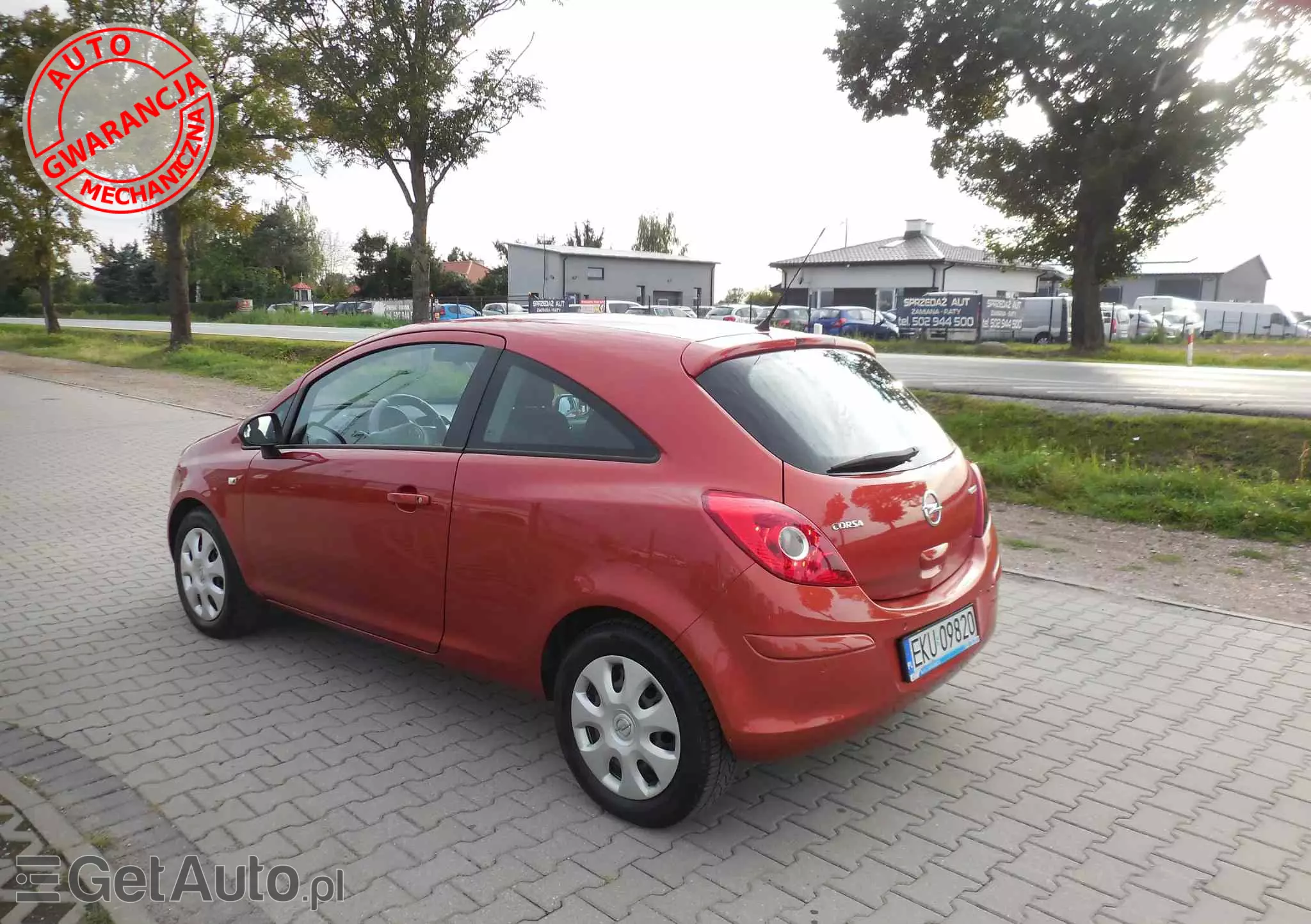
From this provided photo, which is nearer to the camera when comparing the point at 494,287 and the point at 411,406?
the point at 411,406

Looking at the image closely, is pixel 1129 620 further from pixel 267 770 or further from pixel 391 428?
pixel 267 770

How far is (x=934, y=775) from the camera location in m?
3.60

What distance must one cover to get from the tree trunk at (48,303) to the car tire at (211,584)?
109ft

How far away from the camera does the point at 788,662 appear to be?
9.40ft

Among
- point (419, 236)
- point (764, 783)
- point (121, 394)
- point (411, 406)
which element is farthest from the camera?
point (419, 236)

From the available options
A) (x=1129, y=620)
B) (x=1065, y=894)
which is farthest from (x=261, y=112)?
(x=1065, y=894)

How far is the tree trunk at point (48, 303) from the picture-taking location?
32.8 metres

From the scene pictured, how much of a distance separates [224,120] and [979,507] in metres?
24.2

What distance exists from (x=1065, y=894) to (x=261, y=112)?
2526cm

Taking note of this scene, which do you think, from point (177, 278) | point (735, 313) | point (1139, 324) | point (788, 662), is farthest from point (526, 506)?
point (735, 313)

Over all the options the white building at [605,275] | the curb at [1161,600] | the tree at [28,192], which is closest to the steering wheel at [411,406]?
the curb at [1161,600]

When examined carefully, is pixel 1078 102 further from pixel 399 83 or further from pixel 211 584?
pixel 211 584

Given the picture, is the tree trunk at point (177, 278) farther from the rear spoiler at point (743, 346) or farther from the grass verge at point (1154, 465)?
the rear spoiler at point (743, 346)

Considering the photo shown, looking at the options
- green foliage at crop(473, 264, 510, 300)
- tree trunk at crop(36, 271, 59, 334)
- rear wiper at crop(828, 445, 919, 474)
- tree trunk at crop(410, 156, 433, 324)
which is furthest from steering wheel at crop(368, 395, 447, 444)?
green foliage at crop(473, 264, 510, 300)
